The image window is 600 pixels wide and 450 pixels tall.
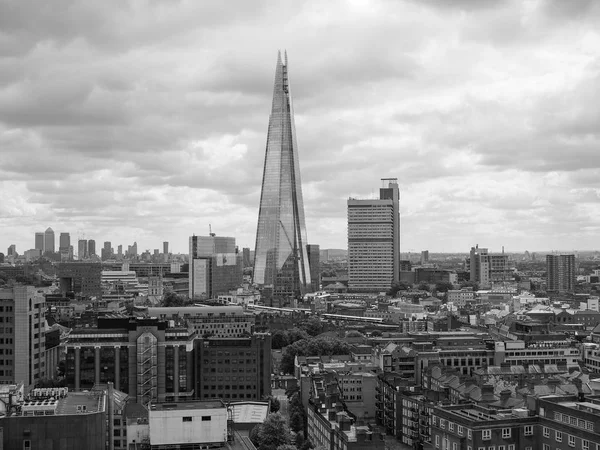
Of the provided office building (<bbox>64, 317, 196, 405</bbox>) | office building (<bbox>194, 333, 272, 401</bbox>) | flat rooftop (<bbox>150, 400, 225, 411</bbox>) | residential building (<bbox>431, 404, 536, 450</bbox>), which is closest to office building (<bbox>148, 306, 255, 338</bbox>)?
office building (<bbox>194, 333, 272, 401</bbox>)

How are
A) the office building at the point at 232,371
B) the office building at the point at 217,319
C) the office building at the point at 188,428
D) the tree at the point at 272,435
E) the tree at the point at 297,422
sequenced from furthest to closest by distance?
the office building at the point at 217,319
the office building at the point at 232,371
the tree at the point at 297,422
the tree at the point at 272,435
the office building at the point at 188,428

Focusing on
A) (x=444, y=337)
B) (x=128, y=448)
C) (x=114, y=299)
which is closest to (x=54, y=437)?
(x=128, y=448)

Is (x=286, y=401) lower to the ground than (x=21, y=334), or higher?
lower

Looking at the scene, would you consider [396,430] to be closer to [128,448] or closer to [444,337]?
[128,448]

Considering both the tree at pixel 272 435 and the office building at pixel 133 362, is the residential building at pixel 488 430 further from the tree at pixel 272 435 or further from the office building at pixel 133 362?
the office building at pixel 133 362

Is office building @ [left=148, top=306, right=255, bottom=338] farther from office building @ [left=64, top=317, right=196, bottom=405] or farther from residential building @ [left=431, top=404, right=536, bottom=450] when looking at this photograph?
residential building @ [left=431, top=404, right=536, bottom=450]

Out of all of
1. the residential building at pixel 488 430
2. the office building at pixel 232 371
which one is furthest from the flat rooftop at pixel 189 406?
the office building at pixel 232 371
